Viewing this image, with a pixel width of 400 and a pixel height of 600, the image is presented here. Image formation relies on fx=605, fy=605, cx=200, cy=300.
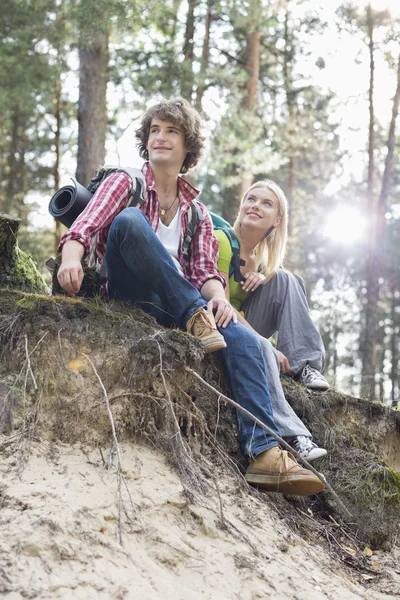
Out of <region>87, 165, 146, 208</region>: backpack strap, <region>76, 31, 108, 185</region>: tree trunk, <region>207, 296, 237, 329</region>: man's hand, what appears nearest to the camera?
<region>207, 296, 237, 329</region>: man's hand

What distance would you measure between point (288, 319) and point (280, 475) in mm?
1441

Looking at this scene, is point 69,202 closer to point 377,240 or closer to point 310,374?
point 310,374

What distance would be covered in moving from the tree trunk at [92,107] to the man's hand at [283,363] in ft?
16.4

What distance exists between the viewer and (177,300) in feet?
11.6

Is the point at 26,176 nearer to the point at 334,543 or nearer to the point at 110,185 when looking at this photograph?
the point at 110,185

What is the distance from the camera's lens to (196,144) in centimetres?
417

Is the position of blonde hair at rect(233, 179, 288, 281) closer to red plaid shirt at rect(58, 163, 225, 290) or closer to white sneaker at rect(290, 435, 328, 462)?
red plaid shirt at rect(58, 163, 225, 290)

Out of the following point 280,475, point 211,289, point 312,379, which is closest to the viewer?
point 280,475

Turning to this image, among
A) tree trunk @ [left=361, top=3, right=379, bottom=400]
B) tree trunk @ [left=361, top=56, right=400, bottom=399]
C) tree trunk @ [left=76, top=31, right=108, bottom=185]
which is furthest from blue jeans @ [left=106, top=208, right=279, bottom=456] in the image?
tree trunk @ [left=361, top=56, right=400, bottom=399]

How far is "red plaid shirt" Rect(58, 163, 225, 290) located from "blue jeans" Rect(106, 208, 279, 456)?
17cm

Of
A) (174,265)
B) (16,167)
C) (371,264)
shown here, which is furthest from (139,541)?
(16,167)

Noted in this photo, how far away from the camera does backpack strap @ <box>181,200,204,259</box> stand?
4074mm

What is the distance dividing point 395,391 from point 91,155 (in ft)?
48.6

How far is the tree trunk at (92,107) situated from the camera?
8531 mm
